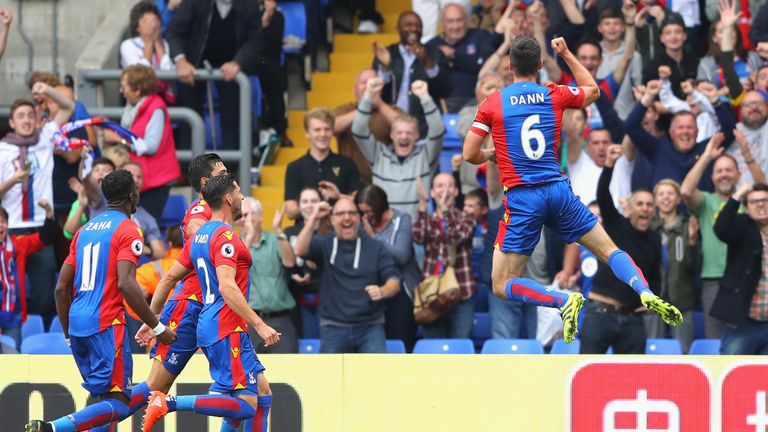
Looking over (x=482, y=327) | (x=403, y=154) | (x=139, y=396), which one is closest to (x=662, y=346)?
(x=482, y=327)

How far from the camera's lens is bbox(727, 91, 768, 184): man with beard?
13672 mm

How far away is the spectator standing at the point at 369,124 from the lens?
1376 centimetres

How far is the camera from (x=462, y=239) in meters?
12.8

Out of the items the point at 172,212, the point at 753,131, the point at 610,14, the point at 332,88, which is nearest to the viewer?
the point at 753,131

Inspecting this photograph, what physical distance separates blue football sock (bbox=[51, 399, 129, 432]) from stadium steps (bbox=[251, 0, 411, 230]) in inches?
188

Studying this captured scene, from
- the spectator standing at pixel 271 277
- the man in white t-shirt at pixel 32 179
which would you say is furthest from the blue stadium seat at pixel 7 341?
the spectator standing at pixel 271 277

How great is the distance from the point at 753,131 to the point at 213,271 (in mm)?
6142

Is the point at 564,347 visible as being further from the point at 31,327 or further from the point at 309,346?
the point at 31,327

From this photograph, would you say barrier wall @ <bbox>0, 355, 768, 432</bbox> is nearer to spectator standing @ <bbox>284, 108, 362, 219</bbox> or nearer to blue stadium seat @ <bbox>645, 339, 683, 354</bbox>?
blue stadium seat @ <bbox>645, 339, 683, 354</bbox>

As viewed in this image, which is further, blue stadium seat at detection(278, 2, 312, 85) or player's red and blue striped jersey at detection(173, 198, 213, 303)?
blue stadium seat at detection(278, 2, 312, 85)

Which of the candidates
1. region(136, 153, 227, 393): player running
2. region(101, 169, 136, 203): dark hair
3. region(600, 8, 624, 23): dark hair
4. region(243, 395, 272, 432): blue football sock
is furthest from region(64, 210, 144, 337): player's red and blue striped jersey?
region(600, 8, 624, 23): dark hair

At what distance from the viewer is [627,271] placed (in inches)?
387

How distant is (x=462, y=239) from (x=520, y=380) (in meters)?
2.08

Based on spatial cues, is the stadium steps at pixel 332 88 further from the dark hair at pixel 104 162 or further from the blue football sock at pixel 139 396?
the blue football sock at pixel 139 396
